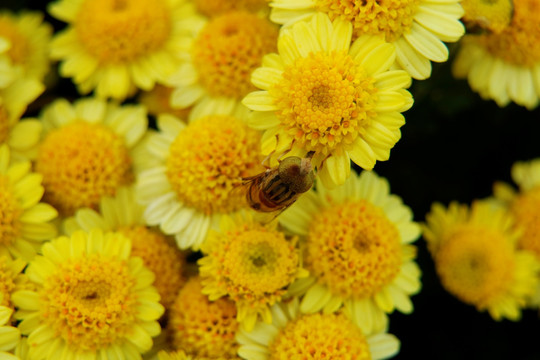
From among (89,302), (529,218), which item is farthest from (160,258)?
A: (529,218)

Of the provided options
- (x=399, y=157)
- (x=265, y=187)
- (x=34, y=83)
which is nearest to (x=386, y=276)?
(x=265, y=187)

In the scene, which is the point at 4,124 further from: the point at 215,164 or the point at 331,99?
the point at 331,99

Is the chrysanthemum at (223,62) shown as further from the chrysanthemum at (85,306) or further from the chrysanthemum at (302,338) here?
the chrysanthemum at (302,338)

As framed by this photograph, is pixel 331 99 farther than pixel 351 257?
No

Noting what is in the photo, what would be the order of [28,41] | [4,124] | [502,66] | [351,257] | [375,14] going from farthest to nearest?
[28,41]
[502,66]
[4,124]
[351,257]
[375,14]

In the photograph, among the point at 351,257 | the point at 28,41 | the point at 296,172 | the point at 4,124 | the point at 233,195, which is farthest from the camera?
the point at 28,41

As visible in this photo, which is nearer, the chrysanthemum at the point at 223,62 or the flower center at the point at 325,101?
the flower center at the point at 325,101

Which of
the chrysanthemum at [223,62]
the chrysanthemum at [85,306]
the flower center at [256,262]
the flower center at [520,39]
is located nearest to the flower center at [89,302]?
the chrysanthemum at [85,306]
